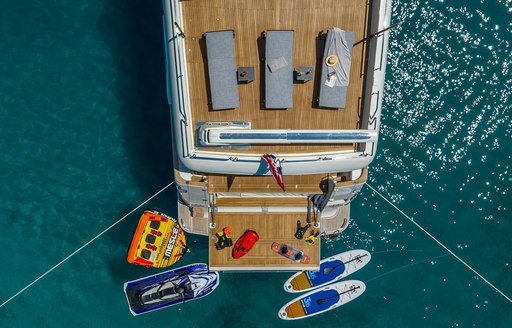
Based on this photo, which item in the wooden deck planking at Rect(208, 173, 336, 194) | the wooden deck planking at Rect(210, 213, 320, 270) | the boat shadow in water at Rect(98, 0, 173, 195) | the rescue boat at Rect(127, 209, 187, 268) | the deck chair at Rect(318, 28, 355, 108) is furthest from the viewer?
the rescue boat at Rect(127, 209, 187, 268)

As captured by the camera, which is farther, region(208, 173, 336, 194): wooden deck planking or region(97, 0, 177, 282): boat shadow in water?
region(97, 0, 177, 282): boat shadow in water

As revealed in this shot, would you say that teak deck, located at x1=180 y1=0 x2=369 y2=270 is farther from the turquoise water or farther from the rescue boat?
the rescue boat

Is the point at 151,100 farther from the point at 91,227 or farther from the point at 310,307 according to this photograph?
the point at 310,307

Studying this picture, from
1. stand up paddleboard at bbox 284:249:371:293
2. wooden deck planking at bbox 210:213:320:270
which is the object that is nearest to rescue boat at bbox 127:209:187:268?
wooden deck planking at bbox 210:213:320:270

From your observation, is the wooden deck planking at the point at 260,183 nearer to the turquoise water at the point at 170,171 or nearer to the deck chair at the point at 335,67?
the deck chair at the point at 335,67

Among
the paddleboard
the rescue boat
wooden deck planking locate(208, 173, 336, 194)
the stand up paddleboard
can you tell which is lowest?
the paddleboard

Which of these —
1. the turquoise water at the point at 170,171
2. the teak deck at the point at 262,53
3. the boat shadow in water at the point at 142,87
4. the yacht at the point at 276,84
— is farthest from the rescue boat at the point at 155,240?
the teak deck at the point at 262,53

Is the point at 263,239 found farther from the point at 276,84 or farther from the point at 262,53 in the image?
the point at 262,53

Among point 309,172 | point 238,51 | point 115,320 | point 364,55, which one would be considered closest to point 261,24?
point 238,51
